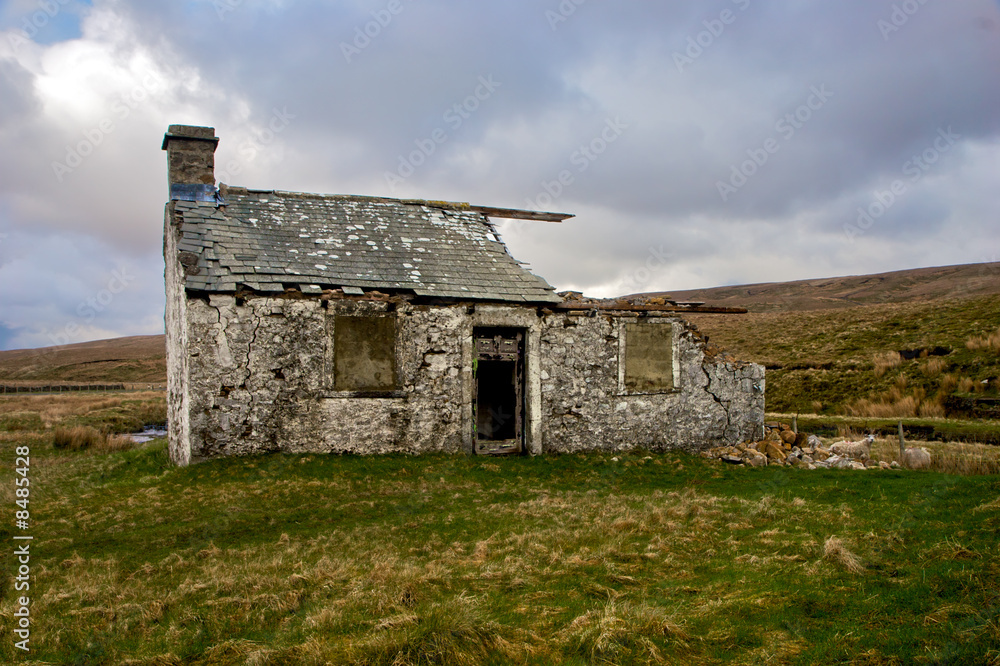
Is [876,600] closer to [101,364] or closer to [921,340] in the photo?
[921,340]

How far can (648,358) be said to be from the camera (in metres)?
13.8

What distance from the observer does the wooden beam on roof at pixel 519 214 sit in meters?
15.9

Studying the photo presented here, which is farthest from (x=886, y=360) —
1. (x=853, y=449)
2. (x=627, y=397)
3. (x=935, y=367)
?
(x=627, y=397)

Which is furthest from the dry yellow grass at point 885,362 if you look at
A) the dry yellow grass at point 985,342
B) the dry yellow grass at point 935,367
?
the dry yellow grass at point 985,342

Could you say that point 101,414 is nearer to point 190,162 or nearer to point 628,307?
point 190,162

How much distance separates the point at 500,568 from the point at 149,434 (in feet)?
61.7

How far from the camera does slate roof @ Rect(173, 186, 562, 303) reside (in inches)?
468

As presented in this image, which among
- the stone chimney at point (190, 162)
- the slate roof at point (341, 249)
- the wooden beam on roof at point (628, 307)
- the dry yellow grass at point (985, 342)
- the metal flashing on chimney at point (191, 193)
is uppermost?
the stone chimney at point (190, 162)

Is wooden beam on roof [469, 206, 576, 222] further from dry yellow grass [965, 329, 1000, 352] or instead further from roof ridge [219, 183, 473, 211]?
dry yellow grass [965, 329, 1000, 352]

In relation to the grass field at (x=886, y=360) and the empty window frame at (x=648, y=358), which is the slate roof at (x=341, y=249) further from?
the grass field at (x=886, y=360)

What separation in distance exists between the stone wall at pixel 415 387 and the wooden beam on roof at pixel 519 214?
381 centimetres

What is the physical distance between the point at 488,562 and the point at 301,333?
679 centimetres

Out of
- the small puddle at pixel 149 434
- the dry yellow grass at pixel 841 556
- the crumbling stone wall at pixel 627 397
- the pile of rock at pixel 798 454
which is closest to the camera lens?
the dry yellow grass at pixel 841 556

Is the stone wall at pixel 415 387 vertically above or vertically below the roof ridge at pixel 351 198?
below
